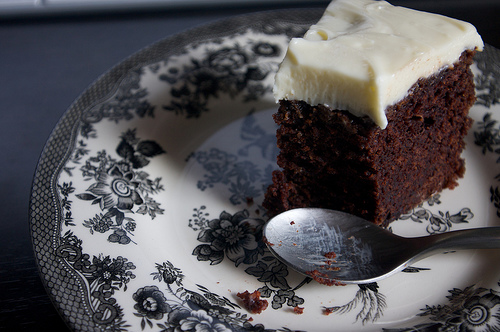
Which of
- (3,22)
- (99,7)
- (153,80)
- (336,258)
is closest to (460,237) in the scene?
(336,258)

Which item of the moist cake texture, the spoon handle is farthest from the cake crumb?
the spoon handle

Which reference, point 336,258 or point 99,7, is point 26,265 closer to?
point 336,258

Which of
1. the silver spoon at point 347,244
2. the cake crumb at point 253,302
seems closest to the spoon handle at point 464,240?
the silver spoon at point 347,244

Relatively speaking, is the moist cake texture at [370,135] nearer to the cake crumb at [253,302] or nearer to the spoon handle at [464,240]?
the spoon handle at [464,240]

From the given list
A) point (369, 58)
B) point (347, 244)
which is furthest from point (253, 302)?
point (369, 58)

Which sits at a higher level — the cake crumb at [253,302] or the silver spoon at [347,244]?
the silver spoon at [347,244]
